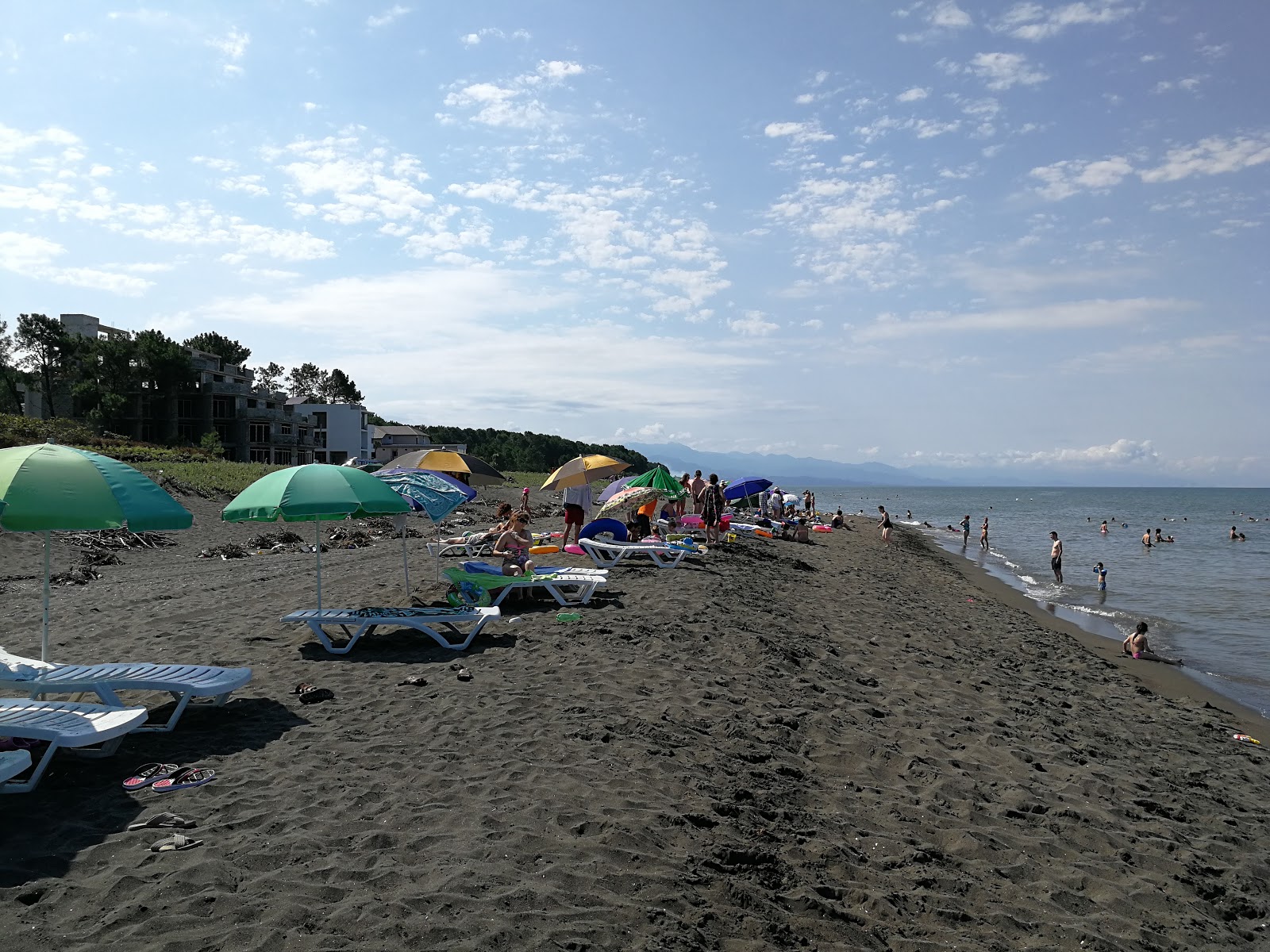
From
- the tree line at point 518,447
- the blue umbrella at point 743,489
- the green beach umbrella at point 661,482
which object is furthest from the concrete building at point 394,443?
the green beach umbrella at point 661,482

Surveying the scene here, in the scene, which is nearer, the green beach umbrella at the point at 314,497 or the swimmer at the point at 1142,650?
the green beach umbrella at the point at 314,497

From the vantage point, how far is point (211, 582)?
47.0 feet

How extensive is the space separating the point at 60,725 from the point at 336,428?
7382 centimetres

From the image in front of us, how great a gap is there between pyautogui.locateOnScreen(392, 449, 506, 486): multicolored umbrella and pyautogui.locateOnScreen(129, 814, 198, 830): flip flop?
838 cm

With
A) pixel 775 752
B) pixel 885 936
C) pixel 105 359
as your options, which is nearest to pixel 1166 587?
pixel 775 752

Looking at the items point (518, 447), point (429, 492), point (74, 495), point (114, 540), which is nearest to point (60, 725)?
point (74, 495)

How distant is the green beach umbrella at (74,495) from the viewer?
542 cm

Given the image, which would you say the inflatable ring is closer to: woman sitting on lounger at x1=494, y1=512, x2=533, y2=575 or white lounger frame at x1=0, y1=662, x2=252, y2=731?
woman sitting on lounger at x1=494, y1=512, x2=533, y2=575

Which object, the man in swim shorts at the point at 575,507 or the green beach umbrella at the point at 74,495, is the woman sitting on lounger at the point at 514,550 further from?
the man in swim shorts at the point at 575,507

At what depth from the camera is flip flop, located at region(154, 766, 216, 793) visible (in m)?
4.96

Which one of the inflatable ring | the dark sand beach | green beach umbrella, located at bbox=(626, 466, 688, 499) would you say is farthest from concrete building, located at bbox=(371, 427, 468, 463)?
the dark sand beach

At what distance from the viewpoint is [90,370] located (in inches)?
2222

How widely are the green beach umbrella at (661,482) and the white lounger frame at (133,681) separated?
11.0 meters

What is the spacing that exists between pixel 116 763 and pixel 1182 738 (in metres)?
10.3
